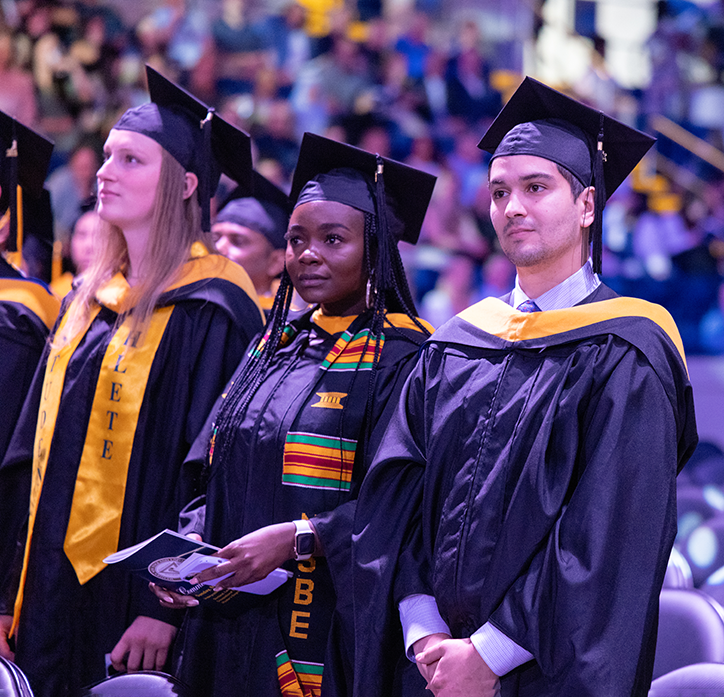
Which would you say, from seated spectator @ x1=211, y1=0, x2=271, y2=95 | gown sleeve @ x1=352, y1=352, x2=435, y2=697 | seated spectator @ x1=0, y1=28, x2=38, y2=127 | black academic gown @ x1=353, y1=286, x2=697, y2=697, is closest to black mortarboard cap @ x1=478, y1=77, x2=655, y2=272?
black academic gown @ x1=353, y1=286, x2=697, y2=697

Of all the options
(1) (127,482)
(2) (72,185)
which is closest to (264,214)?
Answer: (1) (127,482)

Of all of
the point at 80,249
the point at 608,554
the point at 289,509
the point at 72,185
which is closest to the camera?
the point at 608,554

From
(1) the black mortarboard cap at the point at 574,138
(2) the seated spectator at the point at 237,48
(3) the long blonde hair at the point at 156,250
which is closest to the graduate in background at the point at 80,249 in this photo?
(3) the long blonde hair at the point at 156,250

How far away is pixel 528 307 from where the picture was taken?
6.50 feet

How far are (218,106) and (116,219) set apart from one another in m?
6.57

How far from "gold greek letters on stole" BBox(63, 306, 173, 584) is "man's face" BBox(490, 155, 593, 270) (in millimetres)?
Result: 1118

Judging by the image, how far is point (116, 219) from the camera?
2.67m

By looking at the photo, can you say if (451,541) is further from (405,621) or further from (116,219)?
(116,219)

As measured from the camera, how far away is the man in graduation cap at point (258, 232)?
3682mm

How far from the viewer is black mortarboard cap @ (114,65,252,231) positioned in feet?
8.88

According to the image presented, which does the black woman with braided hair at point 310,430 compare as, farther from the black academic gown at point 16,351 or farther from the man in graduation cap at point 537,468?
the black academic gown at point 16,351

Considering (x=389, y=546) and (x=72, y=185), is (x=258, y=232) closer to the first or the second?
(x=389, y=546)

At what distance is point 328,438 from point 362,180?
75 cm

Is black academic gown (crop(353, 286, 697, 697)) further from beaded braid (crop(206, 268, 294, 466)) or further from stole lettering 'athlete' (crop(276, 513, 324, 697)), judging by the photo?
beaded braid (crop(206, 268, 294, 466))
